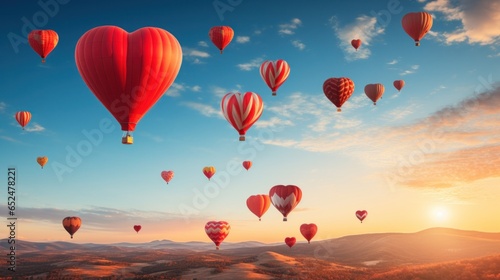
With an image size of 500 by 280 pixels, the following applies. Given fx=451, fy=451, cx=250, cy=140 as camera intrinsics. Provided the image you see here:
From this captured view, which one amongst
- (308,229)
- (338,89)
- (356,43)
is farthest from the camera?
(308,229)

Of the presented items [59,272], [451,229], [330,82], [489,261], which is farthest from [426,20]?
[451,229]

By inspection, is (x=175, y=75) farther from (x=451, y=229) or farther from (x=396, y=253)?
(x=451, y=229)

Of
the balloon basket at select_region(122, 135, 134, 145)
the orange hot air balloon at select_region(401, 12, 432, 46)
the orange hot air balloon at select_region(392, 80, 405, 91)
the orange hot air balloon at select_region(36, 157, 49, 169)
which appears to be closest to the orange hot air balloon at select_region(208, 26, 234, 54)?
the orange hot air balloon at select_region(401, 12, 432, 46)

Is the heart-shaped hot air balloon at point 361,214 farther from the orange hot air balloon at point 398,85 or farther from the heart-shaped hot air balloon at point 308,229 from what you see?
the orange hot air balloon at point 398,85

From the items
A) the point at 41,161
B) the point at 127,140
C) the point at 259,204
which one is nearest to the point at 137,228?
the point at 41,161

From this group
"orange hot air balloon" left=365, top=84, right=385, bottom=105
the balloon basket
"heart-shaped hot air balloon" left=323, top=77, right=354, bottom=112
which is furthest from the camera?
"orange hot air balloon" left=365, top=84, right=385, bottom=105

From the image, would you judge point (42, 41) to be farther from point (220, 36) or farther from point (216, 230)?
point (216, 230)

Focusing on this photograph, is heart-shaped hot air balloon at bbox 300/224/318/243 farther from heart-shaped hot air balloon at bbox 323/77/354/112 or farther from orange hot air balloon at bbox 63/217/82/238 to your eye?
orange hot air balloon at bbox 63/217/82/238
